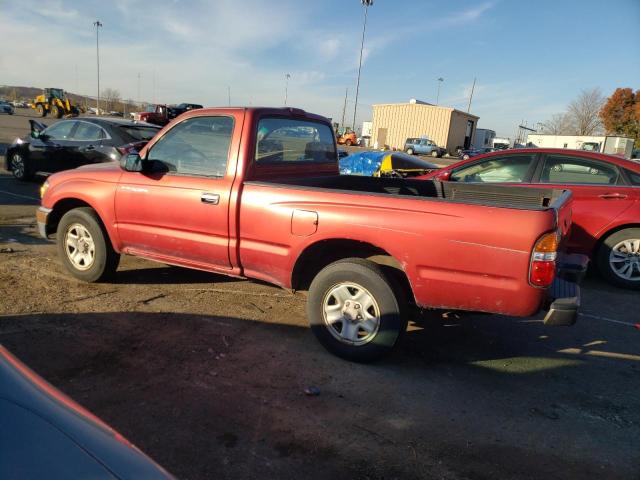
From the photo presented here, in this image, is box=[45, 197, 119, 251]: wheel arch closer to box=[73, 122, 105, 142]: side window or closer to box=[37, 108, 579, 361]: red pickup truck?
box=[37, 108, 579, 361]: red pickup truck

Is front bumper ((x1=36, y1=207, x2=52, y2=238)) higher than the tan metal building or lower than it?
lower

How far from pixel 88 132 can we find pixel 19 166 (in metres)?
2.56

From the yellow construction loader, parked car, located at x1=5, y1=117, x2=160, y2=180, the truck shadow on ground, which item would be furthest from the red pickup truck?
the yellow construction loader

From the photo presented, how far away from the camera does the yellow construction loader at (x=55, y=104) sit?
4206 centimetres

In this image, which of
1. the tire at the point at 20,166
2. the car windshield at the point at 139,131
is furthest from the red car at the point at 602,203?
the tire at the point at 20,166

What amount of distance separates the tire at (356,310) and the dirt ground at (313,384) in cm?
16

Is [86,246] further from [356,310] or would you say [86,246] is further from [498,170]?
[498,170]

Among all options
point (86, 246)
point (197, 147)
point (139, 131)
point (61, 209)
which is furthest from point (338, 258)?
point (139, 131)

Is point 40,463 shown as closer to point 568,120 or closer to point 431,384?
point 431,384

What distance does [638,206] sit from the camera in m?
5.74

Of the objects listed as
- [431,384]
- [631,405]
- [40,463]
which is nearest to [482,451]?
[431,384]

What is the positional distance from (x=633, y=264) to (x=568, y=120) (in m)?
82.1

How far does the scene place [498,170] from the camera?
6703 mm

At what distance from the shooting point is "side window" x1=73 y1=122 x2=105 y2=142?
919 centimetres
